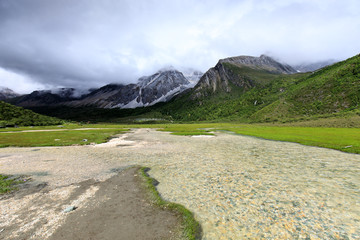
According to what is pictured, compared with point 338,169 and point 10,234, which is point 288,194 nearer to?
point 338,169

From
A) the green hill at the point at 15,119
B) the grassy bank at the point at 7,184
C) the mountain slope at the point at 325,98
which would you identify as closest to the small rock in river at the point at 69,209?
the grassy bank at the point at 7,184

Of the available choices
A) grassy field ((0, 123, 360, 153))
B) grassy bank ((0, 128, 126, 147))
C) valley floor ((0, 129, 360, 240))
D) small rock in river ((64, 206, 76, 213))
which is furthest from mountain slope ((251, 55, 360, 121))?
small rock in river ((64, 206, 76, 213))

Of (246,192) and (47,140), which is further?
(47,140)

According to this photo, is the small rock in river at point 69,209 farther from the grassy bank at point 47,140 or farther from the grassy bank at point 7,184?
the grassy bank at point 47,140

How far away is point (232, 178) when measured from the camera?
1725 cm

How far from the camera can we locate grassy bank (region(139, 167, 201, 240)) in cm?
909

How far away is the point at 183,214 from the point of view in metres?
10.9

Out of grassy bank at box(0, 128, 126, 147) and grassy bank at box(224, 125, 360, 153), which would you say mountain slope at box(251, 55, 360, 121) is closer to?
grassy bank at box(224, 125, 360, 153)

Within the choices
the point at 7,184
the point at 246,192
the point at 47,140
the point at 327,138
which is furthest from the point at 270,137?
the point at 47,140

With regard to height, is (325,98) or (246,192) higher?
(325,98)

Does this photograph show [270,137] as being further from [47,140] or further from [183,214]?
[47,140]

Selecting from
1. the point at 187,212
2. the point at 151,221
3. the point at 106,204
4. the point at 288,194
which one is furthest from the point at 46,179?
the point at 288,194

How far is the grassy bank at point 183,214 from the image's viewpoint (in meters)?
9.09

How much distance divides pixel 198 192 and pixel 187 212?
333cm
